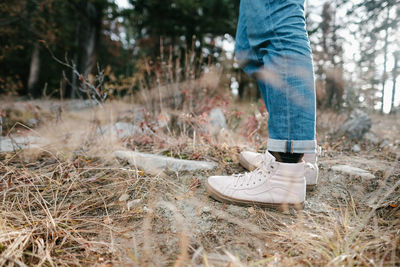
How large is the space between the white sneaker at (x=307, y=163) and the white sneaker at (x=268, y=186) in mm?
70

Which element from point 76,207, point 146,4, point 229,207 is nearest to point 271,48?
point 229,207

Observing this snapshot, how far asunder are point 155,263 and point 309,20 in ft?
26.5

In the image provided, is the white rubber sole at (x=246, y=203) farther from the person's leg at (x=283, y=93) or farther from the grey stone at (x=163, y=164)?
the grey stone at (x=163, y=164)

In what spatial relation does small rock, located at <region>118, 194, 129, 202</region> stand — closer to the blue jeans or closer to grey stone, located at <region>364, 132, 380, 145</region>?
the blue jeans

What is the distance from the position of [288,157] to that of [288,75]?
36 cm

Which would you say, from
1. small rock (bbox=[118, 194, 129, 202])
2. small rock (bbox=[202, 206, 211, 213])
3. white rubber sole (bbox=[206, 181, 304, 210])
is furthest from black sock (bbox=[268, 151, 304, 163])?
small rock (bbox=[118, 194, 129, 202])

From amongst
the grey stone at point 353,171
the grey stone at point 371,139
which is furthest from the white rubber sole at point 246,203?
the grey stone at point 371,139

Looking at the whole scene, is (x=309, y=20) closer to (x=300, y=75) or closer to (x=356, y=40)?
(x=356, y=40)

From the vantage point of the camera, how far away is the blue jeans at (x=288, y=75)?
0.94 metres

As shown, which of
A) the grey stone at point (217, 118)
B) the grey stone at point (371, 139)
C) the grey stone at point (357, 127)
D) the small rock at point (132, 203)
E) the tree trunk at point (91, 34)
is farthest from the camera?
the tree trunk at point (91, 34)

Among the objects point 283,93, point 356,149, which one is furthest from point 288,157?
point 356,149

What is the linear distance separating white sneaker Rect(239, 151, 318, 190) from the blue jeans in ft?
0.42

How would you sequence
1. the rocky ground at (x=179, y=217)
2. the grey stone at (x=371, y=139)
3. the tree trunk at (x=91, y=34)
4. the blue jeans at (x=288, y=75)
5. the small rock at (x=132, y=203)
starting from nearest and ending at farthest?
1. the rocky ground at (x=179, y=217)
2. the blue jeans at (x=288, y=75)
3. the small rock at (x=132, y=203)
4. the grey stone at (x=371, y=139)
5. the tree trunk at (x=91, y=34)

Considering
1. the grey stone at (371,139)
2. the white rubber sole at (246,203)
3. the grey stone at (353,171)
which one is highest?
the grey stone at (371,139)
